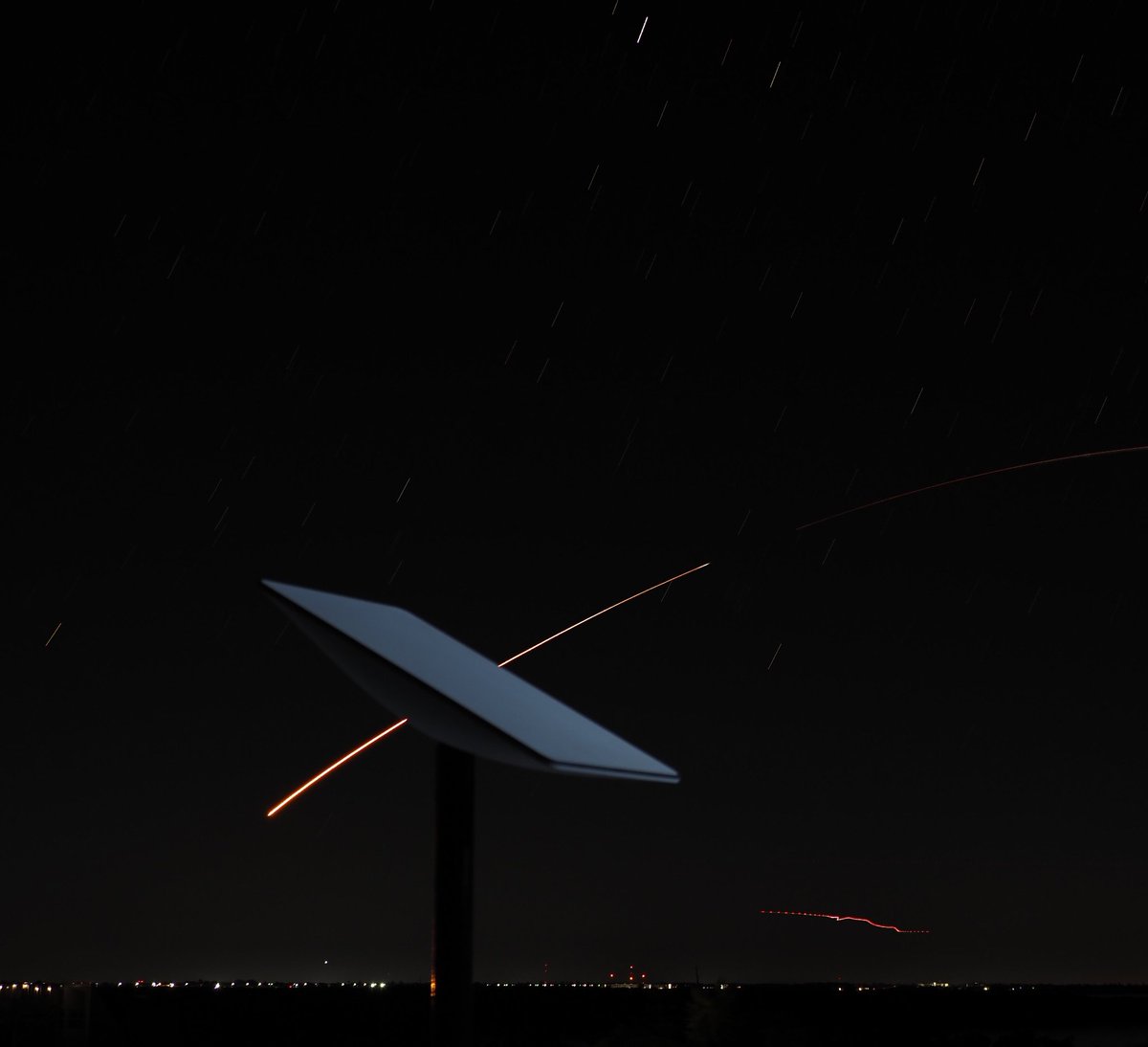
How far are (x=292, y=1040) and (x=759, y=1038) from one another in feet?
550

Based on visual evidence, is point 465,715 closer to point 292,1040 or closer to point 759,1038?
point 759,1038

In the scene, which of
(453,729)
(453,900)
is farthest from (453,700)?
(453,900)

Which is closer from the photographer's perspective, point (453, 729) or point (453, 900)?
point (453, 729)

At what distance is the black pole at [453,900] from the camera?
381 cm

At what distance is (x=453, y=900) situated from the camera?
3.92m

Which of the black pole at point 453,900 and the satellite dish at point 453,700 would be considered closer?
the satellite dish at point 453,700

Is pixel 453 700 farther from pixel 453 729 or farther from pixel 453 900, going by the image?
pixel 453 900

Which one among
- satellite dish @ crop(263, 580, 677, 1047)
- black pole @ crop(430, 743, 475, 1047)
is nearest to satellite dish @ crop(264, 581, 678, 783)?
satellite dish @ crop(263, 580, 677, 1047)

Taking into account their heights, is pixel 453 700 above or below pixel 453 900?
above

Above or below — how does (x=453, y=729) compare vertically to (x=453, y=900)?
above

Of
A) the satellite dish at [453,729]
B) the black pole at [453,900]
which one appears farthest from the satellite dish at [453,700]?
the black pole at [453,900]

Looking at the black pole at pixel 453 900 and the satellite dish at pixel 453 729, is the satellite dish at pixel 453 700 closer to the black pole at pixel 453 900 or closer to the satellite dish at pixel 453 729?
→ the satellite dish at pixel 453 729

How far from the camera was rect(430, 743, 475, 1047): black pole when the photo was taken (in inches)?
150

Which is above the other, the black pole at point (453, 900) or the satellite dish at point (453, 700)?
the satellite dish at point (453, 700)
